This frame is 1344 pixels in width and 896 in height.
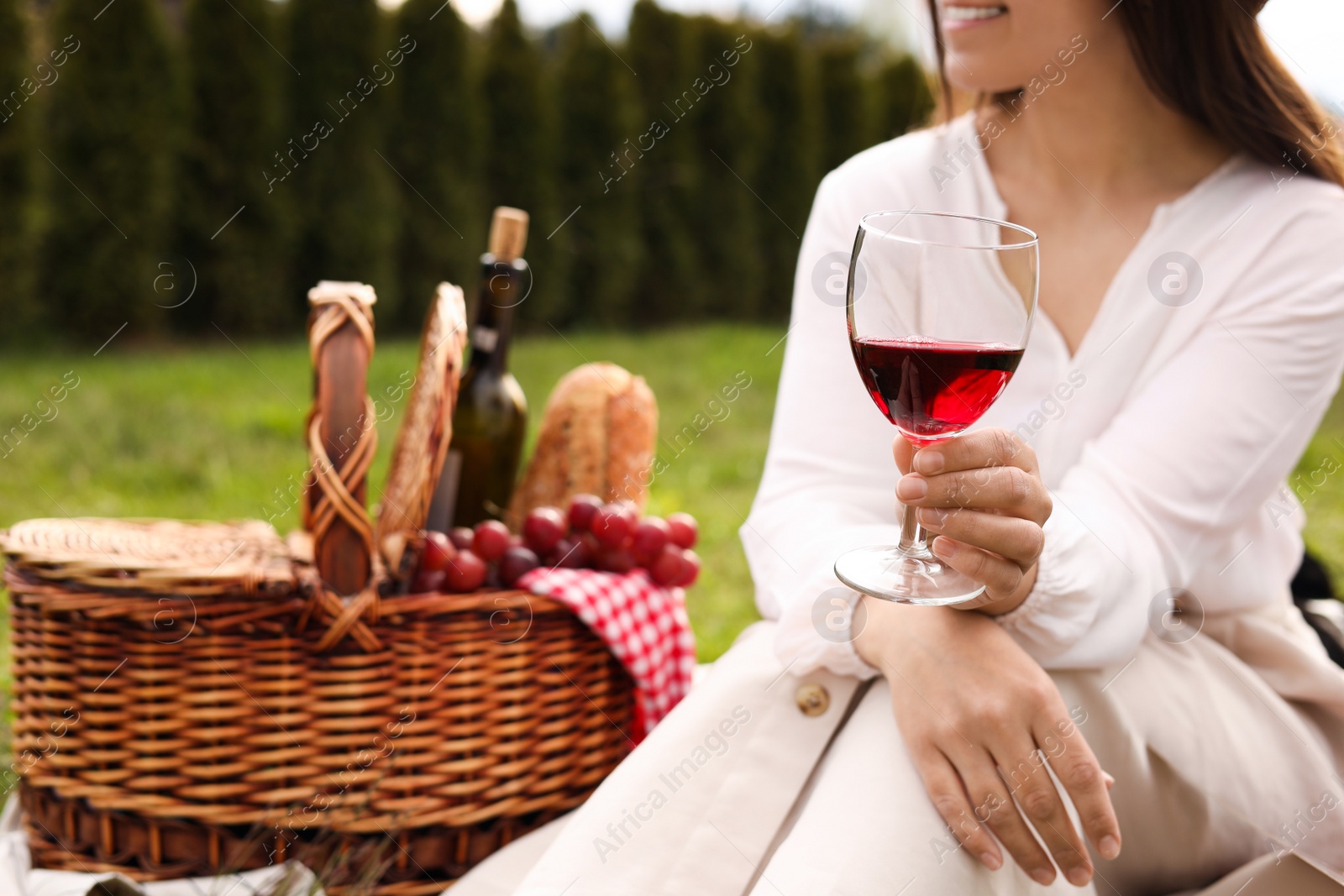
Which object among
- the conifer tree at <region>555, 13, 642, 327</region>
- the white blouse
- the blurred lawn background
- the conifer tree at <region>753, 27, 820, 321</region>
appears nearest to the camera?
the white blouse

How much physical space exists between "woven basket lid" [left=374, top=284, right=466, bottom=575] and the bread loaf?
0.37 metres

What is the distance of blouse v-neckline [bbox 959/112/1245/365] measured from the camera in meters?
1.57

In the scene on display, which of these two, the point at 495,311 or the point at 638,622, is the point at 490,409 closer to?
the point at 495,311

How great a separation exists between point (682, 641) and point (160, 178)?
512 cm

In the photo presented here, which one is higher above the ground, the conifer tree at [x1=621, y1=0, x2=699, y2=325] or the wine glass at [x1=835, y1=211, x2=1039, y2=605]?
the conifer tree at [x1=621, y1=0, x2=699, y2=325]

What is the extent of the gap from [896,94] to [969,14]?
760 centimetres

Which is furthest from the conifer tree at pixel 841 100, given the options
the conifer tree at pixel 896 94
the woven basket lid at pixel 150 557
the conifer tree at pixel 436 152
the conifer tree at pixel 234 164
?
the woven basket lid at pixel 150 557

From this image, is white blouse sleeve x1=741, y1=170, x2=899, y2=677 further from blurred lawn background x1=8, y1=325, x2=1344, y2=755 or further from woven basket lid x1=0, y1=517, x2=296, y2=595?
blurred lawn background x1=8, y1=325, x2=1344, y2=755

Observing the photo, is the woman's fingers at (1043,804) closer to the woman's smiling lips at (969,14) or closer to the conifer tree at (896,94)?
the woman's smiling lips at (969,14)

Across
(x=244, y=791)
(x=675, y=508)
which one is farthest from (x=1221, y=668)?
(x=675, y=508)

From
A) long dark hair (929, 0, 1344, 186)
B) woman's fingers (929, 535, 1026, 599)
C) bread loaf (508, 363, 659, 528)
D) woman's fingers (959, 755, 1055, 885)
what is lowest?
woman's fingers (959, 755, 1055, 885)

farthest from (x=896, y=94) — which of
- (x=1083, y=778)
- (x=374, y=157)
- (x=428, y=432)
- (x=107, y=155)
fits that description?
(x=1083, y=778)

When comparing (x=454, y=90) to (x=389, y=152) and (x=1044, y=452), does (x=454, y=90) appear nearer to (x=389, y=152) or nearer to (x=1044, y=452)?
(x=389, y=152)

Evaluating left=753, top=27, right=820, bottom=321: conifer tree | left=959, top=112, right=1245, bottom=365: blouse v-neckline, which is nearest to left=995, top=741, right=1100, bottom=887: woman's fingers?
left=959, top=112, right=1245, bottom=365: blouse v-neckline
